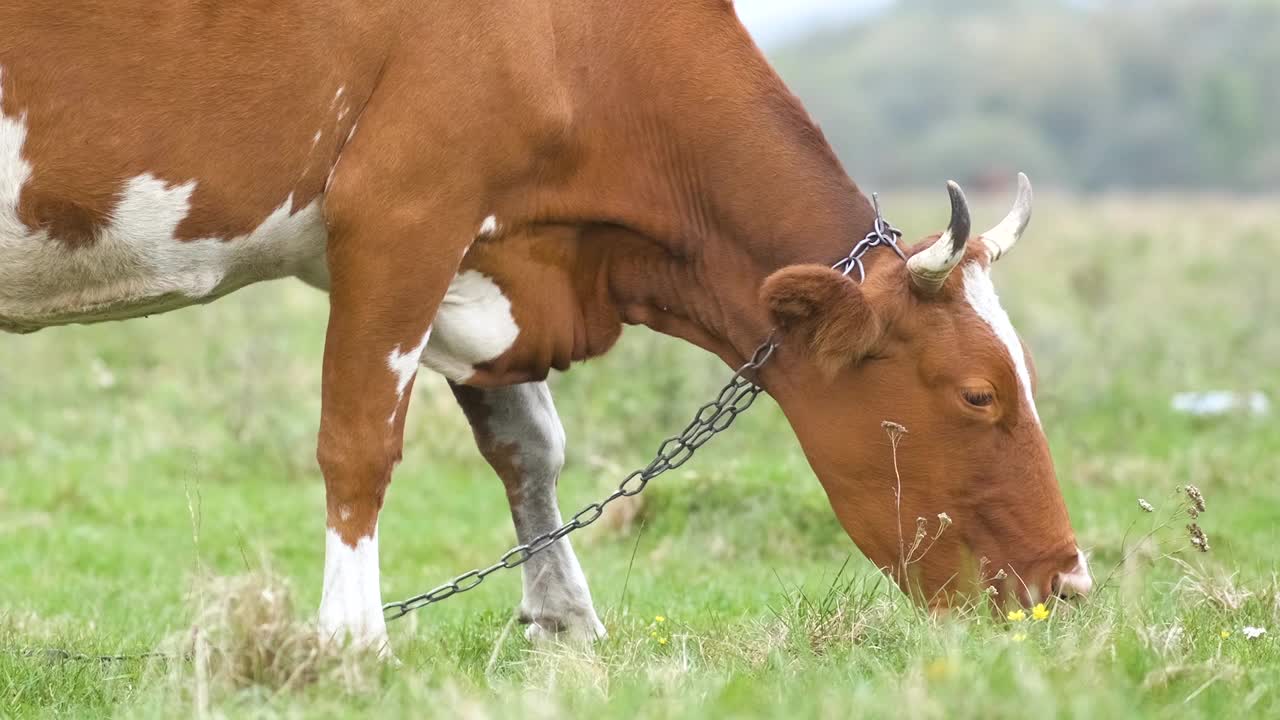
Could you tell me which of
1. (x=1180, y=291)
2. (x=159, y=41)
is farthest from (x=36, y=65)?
(x=1180, y=291)

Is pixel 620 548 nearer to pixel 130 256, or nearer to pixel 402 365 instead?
pixel 402 365

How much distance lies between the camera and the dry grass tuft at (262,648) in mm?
4316

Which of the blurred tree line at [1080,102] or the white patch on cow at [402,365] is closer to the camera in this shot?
the white patch on cow at [402,365]

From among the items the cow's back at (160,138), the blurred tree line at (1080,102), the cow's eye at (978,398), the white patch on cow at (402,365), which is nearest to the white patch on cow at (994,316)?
the cow's eye at (978,398)

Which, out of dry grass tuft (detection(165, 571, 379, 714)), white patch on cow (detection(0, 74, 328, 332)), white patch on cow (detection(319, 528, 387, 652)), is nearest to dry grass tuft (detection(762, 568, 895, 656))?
white patch on cow (detection(319, 528, 387, 652))

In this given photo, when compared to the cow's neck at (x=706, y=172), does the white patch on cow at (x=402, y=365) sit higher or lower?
lower

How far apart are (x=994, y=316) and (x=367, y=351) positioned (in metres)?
2.05

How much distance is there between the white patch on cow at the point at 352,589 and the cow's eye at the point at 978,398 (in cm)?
197

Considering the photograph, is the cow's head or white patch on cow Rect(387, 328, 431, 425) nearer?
white patch on cow Rect(387, 328, 431, 425)

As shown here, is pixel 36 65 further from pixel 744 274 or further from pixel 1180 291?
pixel 1180 291

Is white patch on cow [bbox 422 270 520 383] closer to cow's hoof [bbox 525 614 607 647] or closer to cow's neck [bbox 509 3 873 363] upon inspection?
cow's neck [bbox 509 3 873 363]

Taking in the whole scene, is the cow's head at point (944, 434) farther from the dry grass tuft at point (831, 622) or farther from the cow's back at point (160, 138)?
the cow's back at point (160, 138)

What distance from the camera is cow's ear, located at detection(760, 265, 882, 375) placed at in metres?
5.27

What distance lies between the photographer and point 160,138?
490cm
